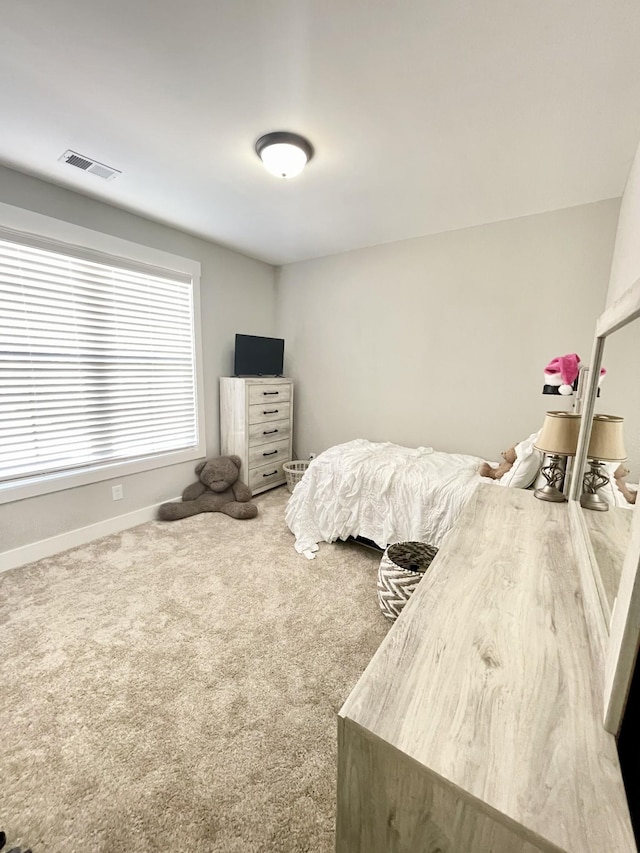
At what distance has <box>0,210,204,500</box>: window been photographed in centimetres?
230

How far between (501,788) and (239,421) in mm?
3221

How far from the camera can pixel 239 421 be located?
11.5 ft

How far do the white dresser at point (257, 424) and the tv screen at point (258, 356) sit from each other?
112mm

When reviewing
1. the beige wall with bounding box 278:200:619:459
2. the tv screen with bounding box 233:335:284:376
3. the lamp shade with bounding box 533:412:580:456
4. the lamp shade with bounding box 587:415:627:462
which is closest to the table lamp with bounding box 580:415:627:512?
the lamp shade with bounding box 587:415:627:462

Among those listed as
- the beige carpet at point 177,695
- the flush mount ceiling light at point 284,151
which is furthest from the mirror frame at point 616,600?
the flush mount ceiling light at point 284,151

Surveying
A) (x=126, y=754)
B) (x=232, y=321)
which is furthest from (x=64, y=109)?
(x=126, y=754)

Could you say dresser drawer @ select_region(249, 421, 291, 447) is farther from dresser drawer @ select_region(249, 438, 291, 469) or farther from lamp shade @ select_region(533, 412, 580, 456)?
lamp shade @ select_region(533, 412, 580, 456)

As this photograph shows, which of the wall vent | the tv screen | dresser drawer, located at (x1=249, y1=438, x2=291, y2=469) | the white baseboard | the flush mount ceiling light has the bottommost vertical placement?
the white baseboard

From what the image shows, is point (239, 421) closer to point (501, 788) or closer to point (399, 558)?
point (399, 558)

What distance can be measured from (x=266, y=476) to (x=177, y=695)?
241cm

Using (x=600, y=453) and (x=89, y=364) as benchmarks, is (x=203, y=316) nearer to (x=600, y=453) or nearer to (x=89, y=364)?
(x=89, y=364)

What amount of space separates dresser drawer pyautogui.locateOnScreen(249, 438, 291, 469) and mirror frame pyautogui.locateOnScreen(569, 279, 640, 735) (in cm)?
282

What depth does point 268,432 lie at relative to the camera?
374 cm

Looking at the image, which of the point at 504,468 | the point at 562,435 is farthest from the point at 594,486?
the point at 504,468
